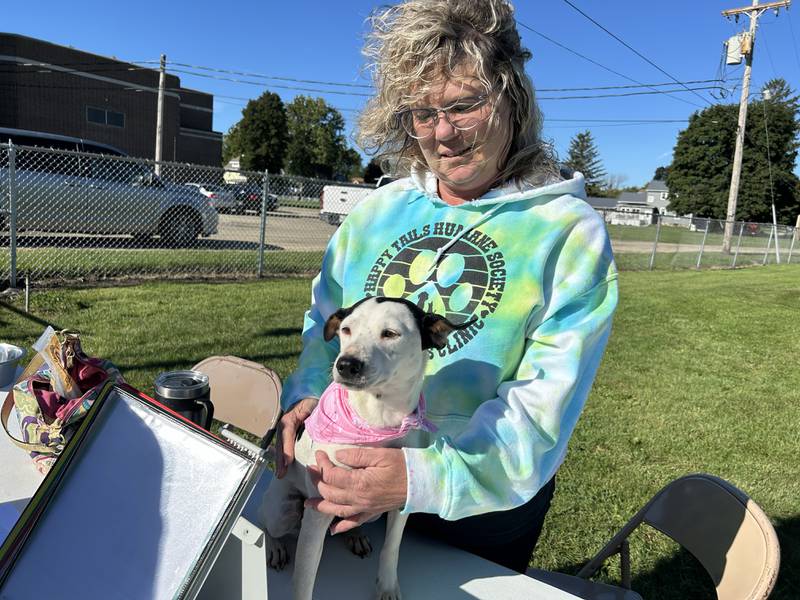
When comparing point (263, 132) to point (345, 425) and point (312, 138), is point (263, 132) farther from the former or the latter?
point (345, 425)

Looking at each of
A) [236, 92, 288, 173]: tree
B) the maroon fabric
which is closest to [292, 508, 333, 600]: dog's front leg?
the maroon fabric

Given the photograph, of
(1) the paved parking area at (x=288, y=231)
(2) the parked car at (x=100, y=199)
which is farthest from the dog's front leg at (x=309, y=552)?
(1) the paved parking area at (x=288, y=231)

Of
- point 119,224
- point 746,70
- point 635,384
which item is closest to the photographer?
point 635,384

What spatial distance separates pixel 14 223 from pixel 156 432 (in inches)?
292

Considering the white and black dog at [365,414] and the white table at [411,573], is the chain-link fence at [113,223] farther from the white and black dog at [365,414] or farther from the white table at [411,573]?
the white and black dog at [365,414]

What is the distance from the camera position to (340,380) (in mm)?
1354

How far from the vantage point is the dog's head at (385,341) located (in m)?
1.35

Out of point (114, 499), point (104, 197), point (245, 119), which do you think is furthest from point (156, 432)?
point (245, 119)

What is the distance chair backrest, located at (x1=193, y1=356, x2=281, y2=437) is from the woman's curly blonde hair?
125 centimetres

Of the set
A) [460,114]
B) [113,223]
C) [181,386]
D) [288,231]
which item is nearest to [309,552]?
[181,386]

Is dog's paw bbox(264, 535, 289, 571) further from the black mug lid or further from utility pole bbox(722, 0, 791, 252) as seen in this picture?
utility pole bbox(722, 0, 791, 252)

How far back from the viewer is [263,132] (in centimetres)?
5028

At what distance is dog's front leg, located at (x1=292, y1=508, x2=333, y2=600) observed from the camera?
130cm

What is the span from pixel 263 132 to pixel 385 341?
52.7m
